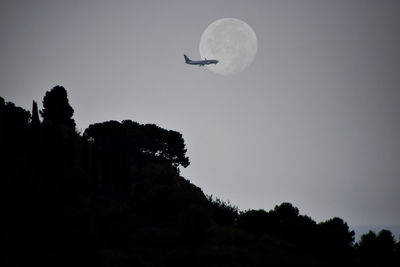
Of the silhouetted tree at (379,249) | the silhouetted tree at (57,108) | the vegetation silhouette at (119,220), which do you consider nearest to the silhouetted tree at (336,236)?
the vegetation silhouette at (119,220)

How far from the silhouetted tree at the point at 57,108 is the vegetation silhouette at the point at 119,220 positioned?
0.19 meters

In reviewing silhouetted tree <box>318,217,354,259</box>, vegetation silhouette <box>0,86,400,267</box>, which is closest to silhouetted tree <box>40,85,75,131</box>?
vegetation silhouette <box>0,86,400,267</box>

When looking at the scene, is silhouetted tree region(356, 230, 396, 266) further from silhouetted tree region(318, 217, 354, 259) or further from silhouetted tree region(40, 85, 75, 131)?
silhouetted tree region(40, 85, 75, 131)

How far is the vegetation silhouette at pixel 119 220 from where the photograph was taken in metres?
48.2

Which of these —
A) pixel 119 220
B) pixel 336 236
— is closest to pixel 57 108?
pixel 119 220

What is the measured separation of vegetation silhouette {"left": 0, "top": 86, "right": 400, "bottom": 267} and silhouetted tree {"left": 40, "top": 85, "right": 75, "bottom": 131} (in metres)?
0.19

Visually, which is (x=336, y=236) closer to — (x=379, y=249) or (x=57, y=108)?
(x=379, y=249)

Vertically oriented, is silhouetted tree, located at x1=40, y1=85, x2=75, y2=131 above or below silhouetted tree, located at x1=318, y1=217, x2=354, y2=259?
above

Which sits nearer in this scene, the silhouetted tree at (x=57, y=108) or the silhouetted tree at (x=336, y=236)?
the silhouetted tree at (x=336, y=236)

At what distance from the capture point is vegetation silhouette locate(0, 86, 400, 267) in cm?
4822

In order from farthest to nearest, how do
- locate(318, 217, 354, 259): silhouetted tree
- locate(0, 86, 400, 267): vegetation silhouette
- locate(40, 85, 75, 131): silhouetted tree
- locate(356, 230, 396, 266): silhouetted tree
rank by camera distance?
locate(40, 85, 75, 131): silhouetted tree < locate(356, 230, 396, 266): silhouetted tree < locate(318, 217, 354, 259): silhouetted tree < locate(0, 86, 400, 267): vegetation silhouette

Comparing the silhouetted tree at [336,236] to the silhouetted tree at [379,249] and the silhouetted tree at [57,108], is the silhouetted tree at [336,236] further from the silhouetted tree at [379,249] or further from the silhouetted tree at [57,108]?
the silhouetted tree at [57,108]

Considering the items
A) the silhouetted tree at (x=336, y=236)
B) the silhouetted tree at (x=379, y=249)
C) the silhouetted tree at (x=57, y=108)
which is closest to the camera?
the silhouetted tree at (x=336, y=236)

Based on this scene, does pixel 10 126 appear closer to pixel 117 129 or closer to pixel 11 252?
pixel 117 129
